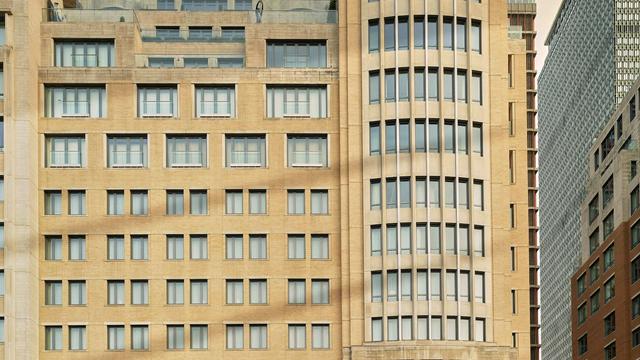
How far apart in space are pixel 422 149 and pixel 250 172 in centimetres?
1307

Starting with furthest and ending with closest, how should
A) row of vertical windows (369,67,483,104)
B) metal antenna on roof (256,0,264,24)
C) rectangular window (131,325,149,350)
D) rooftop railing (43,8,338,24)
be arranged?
1. metal antenna on roof (256,0,264,24)
2. rooftop railing (43,8,338,24)
3. row of vertical windows (369,67,483,104)
4. rectangular window (131,325,149,350)

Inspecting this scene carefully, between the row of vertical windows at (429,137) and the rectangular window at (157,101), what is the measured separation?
51.0 ft

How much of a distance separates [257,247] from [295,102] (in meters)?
11.4

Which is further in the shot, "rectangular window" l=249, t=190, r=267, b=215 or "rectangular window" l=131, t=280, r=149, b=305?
"rectangular window" l=249, t=190, r=267, b=215

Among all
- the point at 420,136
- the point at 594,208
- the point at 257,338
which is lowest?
the point at 257,338

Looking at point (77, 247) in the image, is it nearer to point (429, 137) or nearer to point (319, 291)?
point (319, 291)

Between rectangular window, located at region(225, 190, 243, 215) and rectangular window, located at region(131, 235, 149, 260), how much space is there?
6.49m

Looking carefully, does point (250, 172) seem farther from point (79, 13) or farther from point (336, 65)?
point (79, 13)

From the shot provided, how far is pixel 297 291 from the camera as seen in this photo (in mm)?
111125

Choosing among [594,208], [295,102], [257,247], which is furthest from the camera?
[594,208]

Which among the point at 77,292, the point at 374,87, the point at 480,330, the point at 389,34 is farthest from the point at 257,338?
the point at 389,34

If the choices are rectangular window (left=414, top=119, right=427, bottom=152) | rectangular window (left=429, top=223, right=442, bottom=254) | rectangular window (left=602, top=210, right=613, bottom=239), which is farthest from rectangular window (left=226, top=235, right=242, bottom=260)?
rectangular window (left=602, top=210, right=613, bottom=239)

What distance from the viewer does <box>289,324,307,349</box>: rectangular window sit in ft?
362

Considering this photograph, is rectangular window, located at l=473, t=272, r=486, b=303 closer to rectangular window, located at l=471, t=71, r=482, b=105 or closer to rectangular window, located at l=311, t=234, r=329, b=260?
rectangular window, located at l=311, t=234, r=329, b=260
